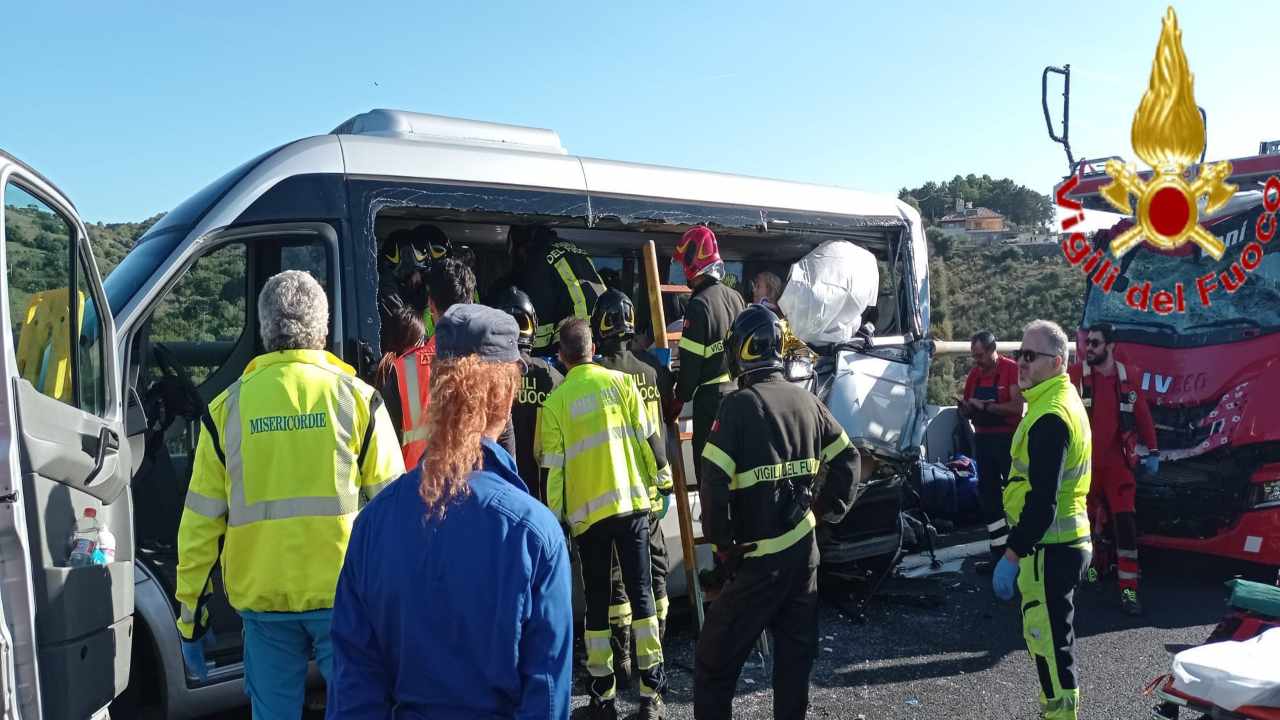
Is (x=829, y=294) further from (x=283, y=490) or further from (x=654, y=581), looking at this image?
(x=283, y=490)

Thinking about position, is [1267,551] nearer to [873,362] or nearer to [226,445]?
[873,362]

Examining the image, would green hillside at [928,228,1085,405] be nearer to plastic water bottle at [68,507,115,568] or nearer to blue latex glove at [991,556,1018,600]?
blue latex glove at [991,556,1018,600]

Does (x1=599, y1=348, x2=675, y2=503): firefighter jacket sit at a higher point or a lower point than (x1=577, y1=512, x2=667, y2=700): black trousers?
higher

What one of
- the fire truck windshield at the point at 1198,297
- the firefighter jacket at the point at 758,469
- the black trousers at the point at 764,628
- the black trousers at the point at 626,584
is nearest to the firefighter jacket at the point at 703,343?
the black trousers at the point at 626,584

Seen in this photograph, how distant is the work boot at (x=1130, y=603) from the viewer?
6.28 m

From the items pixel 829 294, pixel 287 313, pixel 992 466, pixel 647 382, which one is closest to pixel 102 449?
pixel 287 313

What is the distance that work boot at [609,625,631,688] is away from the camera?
14.9ft

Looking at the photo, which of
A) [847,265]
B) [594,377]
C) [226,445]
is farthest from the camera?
[847,265]

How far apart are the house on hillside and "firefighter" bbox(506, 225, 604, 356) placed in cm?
3676

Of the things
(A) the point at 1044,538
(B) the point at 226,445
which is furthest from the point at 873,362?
(B) the point at 226,445

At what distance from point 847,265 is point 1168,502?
3.27 m

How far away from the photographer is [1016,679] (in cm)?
507

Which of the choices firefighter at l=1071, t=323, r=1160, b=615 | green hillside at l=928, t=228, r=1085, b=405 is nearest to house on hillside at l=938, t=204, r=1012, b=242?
green hillside at l=928, t=228, r=1085, b=405

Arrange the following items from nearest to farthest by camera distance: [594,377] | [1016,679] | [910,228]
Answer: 1. [594,377]
2. [1016,679]
3. [910,228]
